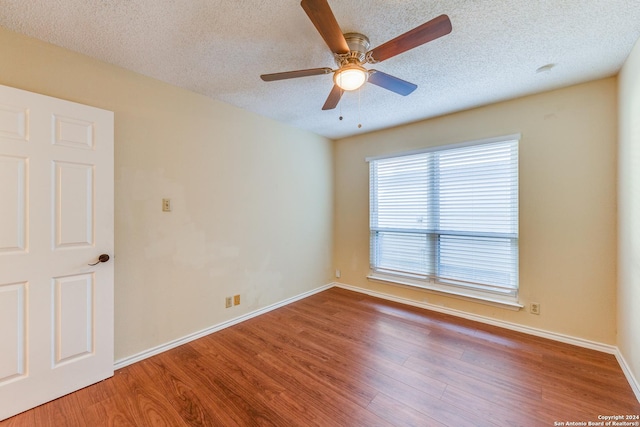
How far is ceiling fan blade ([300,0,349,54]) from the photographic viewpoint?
1.18 m

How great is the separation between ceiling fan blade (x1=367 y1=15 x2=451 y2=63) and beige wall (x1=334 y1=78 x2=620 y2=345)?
1972 millimetres

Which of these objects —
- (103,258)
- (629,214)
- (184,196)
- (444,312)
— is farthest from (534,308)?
(103,258)

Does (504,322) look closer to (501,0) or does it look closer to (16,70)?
(501,0)

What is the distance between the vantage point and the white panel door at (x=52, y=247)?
161cm

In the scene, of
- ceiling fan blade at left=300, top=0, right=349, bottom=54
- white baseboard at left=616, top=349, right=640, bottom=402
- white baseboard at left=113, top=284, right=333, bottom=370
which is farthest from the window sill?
ceiling fan blade at left=300, top=0, right=349, bottom=54

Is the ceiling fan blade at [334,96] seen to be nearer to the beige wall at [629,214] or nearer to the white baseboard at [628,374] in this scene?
the beige wall at [629,214]

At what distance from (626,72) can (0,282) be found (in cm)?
465

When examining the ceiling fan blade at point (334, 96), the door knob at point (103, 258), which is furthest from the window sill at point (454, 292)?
the door knob at point (103, 258)

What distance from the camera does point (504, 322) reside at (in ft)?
9.17

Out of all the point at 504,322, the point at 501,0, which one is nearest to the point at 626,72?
the point at 501,0

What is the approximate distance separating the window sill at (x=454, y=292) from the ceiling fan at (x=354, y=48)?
2417 millimetres

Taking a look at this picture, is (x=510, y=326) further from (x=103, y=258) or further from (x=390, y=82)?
(x=103, y=258)

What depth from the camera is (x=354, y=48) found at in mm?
1741

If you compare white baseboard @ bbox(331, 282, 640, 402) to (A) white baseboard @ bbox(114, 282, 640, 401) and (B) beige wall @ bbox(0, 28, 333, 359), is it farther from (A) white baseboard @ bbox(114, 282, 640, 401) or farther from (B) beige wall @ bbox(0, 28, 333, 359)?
(B) beige wall @ bbox(0, 28, 333, 359)
